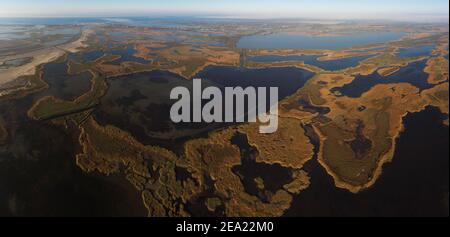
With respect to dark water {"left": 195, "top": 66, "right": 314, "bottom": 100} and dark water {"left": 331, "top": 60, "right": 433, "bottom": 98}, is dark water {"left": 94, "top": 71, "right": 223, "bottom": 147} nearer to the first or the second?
dark water {"left": 195, "top": 66, "right": 314, "bottom": 100}

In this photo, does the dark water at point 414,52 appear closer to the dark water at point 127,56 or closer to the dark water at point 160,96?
the dark water at point 160,96

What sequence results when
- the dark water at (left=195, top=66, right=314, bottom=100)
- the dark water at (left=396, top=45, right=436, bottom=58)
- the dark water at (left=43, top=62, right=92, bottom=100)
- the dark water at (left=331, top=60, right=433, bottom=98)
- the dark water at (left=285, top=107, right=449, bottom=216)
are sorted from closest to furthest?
the dark water at (left=285, top=107, right=449, bottom=216) < the dark water at (left=331, top=60, right=433, bottom=98) < the dark water at (left=43, top=62, right=92, bottom=100) < the dark water at (left=195, top=66, right=314, bottom=100) < the dark water at (left=396, top=45, right=436, bottom=58)

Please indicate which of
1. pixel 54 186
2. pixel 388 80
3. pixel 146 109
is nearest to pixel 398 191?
pixel 54 186

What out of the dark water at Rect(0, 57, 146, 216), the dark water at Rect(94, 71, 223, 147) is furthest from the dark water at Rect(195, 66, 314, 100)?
the dark water at Rect(0, 57, 146, 216)

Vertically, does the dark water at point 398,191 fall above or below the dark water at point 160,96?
below

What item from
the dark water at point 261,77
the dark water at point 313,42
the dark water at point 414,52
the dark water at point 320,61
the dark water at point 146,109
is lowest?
the dark water at point 146,109

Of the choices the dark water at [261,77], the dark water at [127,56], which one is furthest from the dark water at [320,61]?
the dark water at [127,56]
